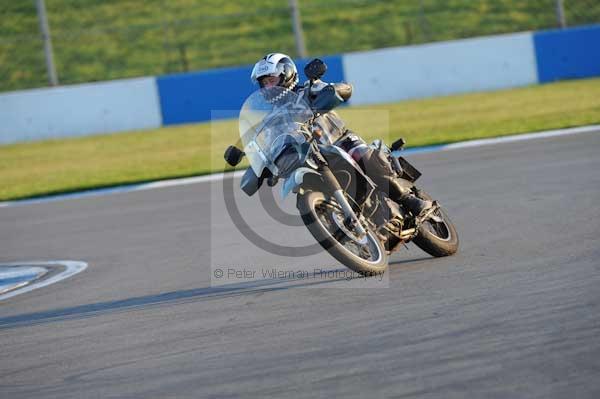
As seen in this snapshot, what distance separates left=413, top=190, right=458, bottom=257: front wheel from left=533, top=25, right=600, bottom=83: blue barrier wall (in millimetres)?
15674

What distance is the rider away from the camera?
23.5ft

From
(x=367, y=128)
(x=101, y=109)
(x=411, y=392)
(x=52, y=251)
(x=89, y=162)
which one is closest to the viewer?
(x=411, y=392)

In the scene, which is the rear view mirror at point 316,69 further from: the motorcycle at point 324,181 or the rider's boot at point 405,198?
the rider's boot at point 405,198

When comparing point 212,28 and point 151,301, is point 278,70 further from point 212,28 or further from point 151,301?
point 212,28

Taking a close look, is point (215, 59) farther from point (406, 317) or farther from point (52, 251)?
point (406, 317)

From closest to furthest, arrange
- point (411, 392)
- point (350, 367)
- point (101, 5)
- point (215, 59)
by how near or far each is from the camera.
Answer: point (411, 392)
point (350, 367)
point (215, 59)
point (101, 5)

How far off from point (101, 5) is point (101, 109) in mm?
6052

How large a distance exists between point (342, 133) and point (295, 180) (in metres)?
0.86

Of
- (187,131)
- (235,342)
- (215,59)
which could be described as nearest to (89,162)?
(187,131)

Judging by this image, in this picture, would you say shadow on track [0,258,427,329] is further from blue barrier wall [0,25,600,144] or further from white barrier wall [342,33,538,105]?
white barrier wall [342,33,538,105]

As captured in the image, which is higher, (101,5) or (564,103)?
(101,5)

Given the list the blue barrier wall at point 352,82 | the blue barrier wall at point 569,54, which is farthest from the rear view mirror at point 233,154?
the blue barrier wall at point 569,54

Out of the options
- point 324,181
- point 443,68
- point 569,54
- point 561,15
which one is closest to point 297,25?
point 443,68

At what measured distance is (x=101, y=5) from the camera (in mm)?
26625
